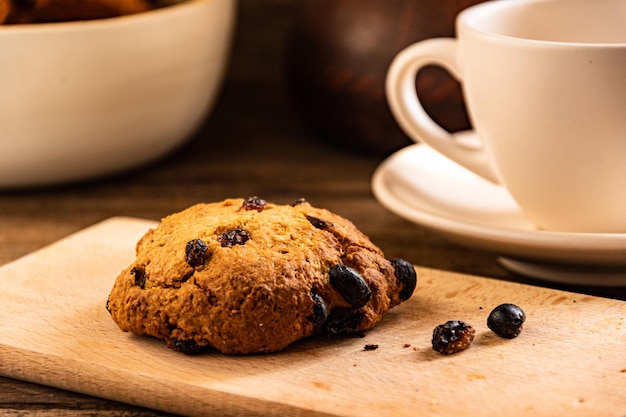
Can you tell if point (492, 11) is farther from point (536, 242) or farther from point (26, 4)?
point (26, 4)

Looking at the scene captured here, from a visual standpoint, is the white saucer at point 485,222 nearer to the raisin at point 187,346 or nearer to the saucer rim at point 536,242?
the saucer rim at point 536,242

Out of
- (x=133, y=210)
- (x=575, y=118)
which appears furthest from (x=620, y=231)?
(x=133, y=210)

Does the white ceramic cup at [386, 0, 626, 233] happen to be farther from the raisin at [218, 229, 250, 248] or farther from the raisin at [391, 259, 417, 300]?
the raisin at [218, 229, 250, 248]

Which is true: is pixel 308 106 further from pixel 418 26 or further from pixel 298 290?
pixel 298 290

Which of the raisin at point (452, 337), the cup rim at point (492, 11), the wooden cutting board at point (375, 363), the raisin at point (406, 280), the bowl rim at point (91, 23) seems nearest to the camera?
the wooden cutting board at point (375, 363)

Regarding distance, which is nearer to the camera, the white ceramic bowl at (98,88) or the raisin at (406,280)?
the raisin at (406,280)

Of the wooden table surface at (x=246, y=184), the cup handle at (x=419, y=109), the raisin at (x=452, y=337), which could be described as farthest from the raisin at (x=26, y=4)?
the raisin at (x=452, y=337)
